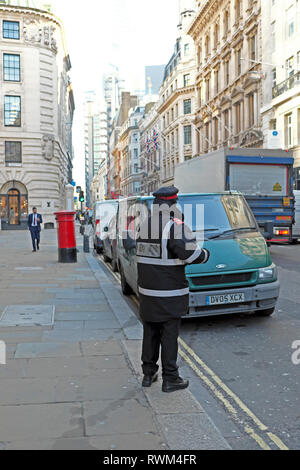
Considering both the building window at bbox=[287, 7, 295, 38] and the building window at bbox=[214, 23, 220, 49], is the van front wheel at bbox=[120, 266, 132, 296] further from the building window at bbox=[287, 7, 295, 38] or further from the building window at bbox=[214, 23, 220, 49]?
the building window at bbox=[214, 23, 220, 49]

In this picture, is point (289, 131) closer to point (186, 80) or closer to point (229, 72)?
point (229, 72)

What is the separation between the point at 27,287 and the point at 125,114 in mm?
100999

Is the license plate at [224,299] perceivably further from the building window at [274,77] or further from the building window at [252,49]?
the building window at [252,49]

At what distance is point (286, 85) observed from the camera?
3209 centimetres

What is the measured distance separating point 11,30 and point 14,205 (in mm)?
16824

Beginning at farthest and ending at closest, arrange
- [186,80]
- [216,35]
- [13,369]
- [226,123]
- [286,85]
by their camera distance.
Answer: [186,80], [216,35], [226,123], [286,85], [13,369]

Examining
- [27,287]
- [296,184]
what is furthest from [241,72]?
[27,287]

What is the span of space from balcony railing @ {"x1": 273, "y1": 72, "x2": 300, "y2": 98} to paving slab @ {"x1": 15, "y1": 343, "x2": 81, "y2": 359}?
2903cm

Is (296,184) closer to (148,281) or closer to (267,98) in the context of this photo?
(267,98)

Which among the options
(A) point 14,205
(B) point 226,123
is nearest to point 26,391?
(B) point 226,123

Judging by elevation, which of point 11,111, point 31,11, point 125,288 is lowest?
point 125,288

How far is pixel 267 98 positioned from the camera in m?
34.8

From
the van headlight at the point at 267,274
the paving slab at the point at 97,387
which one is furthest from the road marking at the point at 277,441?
the van headlight at the point at 267,274

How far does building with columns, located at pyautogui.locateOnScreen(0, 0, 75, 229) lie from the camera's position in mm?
47219
